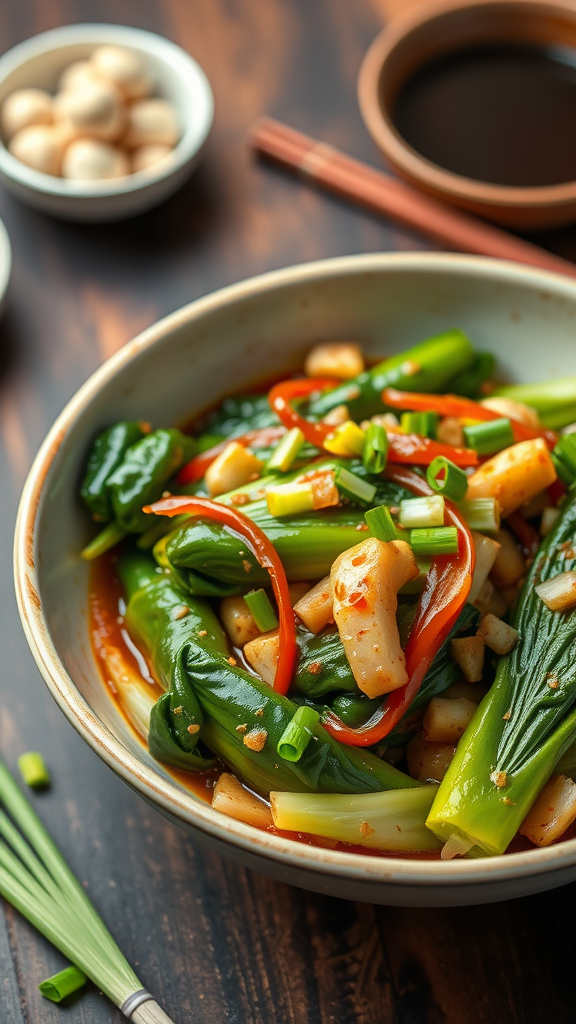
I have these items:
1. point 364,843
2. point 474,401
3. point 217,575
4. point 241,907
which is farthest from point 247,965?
point 474,401

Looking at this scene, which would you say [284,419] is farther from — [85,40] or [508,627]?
[85,40]

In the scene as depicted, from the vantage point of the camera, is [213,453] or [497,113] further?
[497,113]

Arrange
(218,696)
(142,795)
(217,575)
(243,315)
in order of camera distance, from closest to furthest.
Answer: (142,795), (218,696), (217,575), (243,315)

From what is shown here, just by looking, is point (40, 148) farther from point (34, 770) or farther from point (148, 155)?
point (34, 770)

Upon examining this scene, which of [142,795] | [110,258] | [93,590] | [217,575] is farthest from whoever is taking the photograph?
[110,258]

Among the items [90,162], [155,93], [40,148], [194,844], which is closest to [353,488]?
[194,844]

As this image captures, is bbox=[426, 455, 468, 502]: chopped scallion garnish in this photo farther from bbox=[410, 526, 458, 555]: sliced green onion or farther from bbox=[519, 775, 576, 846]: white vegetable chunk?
bbox=[519, 775, 576, 846]: white vegetable chunk
